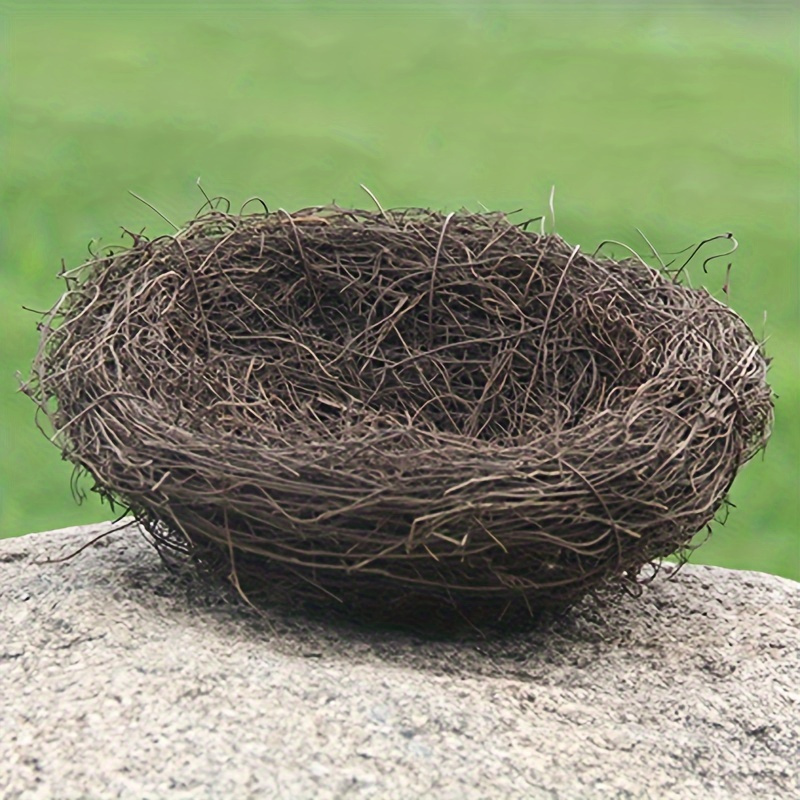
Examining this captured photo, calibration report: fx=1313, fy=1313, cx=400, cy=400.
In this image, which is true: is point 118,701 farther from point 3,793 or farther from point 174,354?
point 174,354

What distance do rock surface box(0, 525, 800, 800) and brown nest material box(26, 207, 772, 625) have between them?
0.12 metres

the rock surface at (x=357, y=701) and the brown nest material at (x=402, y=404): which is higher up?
the brown nest material at (x=402, y=404)

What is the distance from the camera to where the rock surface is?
2031 millimetres

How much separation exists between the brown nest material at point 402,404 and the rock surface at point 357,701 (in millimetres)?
121

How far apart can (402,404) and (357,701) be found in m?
1.02

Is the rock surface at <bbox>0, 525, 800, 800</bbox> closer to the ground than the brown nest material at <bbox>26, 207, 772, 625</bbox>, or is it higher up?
closer to the ground

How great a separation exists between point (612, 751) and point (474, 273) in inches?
50.4

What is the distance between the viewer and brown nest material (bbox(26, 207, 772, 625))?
2.34 meters

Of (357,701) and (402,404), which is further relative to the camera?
(402,404)

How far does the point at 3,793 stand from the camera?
198 cm

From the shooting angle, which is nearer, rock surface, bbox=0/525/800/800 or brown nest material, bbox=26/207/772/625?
rock surface, bbox=0/525/800/800

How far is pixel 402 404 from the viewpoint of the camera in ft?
10.2

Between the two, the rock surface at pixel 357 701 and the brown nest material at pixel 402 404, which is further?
the brown nest material at pixel 402 404

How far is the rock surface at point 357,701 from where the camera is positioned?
2.03m
